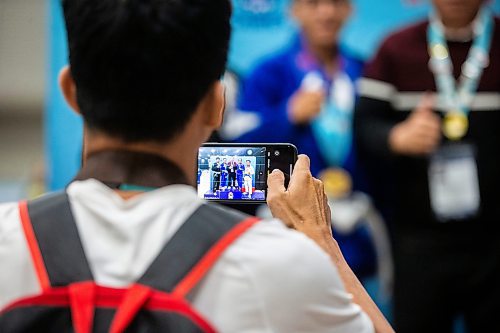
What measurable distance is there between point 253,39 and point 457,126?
104 cm

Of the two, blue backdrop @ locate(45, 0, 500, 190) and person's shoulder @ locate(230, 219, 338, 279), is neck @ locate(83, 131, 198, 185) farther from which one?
blue backdrop @ locate(45, 0, 500, 190)

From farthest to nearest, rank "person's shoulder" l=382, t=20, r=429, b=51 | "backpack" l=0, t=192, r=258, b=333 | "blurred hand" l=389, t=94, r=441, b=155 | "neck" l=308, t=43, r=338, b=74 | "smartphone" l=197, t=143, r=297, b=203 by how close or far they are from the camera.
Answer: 1. "neck" l=308, t=43, r=338, b=74
2. "person's shoulder" l=382, t=20, r=429, b=51
3. "blurred hand" l=389, t=94, r=441, b=155
4. "smartphone" l=197, t=143, r=297, b=203
5. "backpack" l=0, t=192, r=258, b=333

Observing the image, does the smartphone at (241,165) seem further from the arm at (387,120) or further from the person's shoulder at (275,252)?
the arm at (387,120)

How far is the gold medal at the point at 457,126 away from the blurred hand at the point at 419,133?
0.05 m

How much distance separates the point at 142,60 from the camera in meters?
1.17

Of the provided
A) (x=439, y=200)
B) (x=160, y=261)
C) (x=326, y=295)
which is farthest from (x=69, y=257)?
(x=439, y=200)

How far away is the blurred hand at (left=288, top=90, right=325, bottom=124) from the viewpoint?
4078 mm

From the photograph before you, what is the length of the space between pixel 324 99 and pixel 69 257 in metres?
3.08

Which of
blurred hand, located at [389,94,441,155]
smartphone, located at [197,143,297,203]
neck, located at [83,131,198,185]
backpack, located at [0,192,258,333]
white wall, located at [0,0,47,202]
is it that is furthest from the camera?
white wall, located at [0,0,47,202]

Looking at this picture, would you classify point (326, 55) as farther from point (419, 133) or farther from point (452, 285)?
point (452, 285)

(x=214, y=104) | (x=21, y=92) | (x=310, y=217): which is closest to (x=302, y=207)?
(x=310, y=217)

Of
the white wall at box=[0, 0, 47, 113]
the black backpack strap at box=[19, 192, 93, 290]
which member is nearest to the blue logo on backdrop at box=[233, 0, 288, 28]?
the black backpack strap at box=[19, 192, 93, 290]

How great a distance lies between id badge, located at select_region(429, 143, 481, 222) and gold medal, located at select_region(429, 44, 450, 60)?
1.25 feet

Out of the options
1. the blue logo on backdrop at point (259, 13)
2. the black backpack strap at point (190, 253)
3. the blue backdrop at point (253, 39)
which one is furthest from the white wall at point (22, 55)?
the black backpack strap at point (190, 253)
